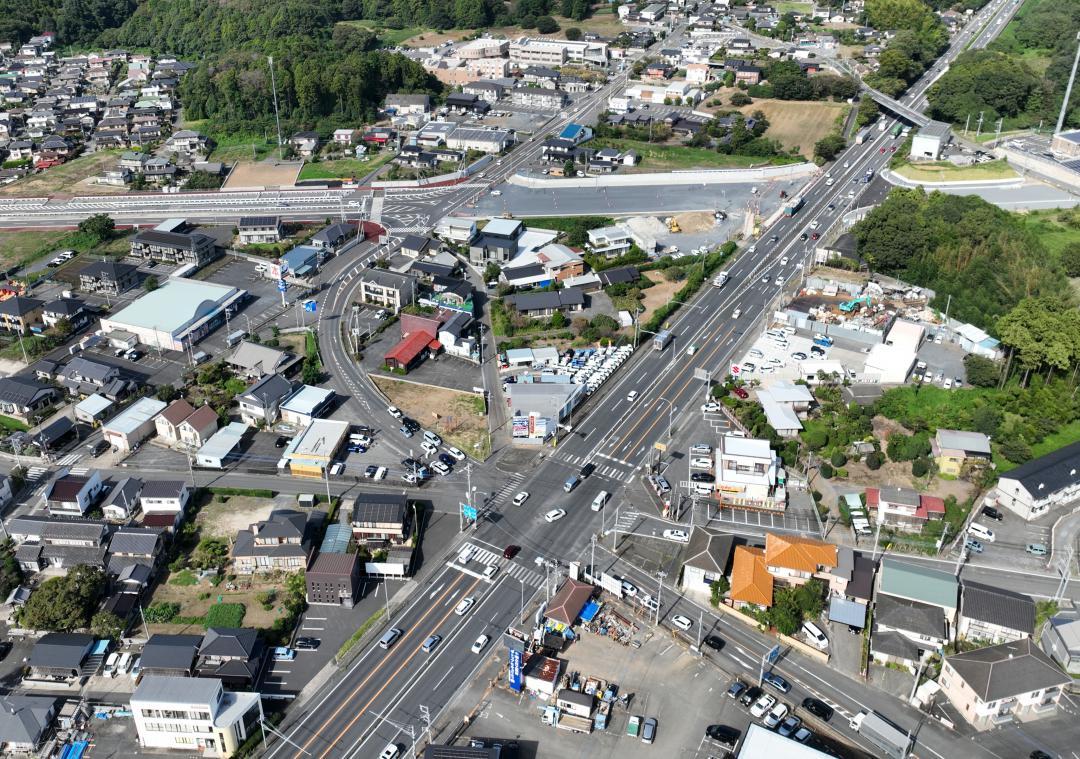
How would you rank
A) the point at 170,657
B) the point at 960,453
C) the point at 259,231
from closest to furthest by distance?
the point at 170,657
the point at 960,453
the point at 259,231

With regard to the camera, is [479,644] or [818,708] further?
[479,644]

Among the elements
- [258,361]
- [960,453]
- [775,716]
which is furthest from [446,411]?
[960,453]

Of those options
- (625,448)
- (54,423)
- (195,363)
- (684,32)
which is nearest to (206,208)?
(195,363)

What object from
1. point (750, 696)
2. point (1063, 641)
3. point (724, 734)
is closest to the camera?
point (724, 734)

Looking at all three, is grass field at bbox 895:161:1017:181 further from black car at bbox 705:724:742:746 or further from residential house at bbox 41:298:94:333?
residential house at bbox 41:298:94:333

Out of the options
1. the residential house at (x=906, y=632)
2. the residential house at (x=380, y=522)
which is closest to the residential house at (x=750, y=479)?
the residential house at (x=906, y=632)

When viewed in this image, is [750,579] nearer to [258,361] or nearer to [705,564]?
[705,564]
